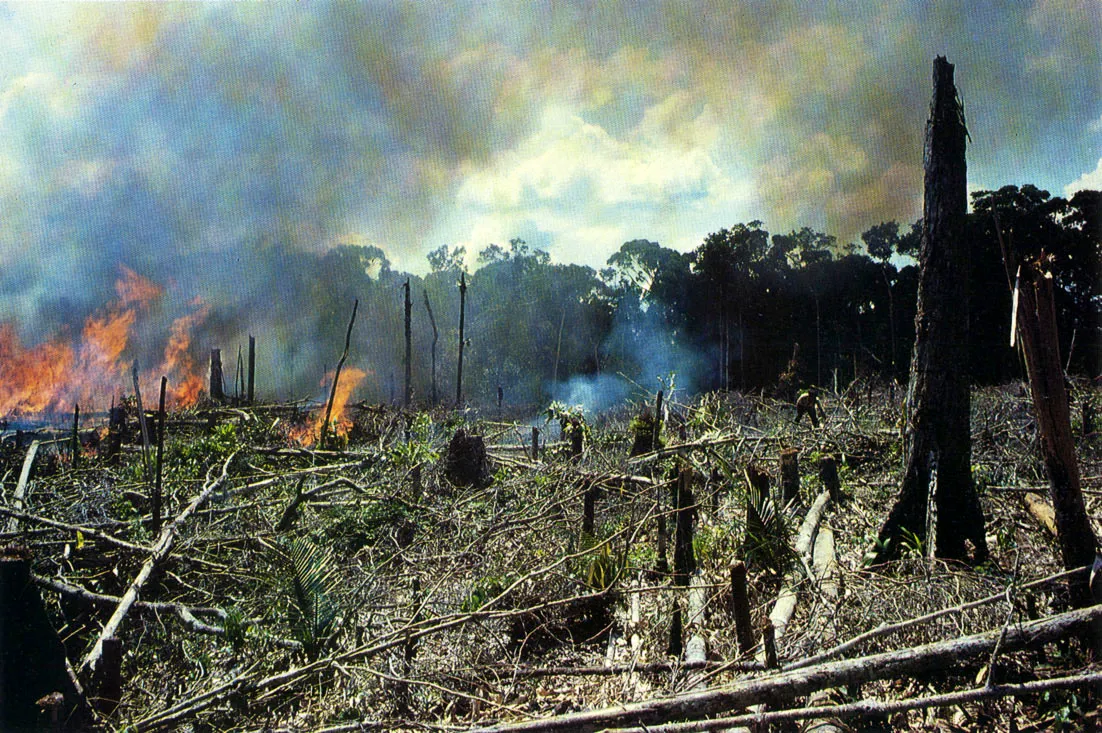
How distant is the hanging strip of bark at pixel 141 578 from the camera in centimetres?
383

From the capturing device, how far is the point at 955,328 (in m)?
5.42

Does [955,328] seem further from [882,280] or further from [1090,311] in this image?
[882,280]

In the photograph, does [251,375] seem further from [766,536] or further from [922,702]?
[922,702]

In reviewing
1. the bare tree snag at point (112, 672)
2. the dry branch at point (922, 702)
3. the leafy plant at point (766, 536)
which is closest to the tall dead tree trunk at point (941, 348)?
the leafy plant at point (766, 536)

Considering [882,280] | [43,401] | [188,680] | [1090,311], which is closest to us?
[188,680]

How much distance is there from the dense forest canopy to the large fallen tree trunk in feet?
42.7

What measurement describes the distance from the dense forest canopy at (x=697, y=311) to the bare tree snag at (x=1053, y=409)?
12.5 meters

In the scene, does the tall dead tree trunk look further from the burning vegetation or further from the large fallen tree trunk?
the large fallen tree trunk

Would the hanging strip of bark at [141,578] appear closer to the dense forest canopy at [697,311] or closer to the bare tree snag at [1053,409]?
the bare tree snag at [1053,409]

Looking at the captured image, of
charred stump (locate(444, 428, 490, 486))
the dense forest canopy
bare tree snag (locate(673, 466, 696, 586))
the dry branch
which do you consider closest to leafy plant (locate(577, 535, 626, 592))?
bare tree snag (locate(673, 466, 696, 586))

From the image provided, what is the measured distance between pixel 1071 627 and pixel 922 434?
266 centimetres

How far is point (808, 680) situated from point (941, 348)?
153 inches

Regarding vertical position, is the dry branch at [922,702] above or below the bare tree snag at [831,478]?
below

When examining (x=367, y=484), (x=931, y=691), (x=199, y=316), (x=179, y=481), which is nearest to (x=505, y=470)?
(x=367, y=484)
